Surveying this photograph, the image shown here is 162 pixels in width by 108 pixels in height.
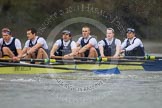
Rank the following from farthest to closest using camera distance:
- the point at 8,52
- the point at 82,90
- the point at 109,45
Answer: the point at 109,45 → the point at 8,52 → the point at 82,90

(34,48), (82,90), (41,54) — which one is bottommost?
(82,90)

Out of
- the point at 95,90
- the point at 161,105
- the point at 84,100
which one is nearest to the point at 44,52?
the point at 95,90

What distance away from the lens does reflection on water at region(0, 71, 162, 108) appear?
664cm

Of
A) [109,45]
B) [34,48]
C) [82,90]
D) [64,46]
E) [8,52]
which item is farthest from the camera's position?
[109,45]

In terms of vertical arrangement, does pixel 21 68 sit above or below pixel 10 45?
below

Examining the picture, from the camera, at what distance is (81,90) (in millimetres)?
7910

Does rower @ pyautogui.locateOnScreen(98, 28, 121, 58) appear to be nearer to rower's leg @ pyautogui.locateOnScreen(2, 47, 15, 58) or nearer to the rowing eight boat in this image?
the rowing eight boat

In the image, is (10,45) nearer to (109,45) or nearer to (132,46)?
(109,45)

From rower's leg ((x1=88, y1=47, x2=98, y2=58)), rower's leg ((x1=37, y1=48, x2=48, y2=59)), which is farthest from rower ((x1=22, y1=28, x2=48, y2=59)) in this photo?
rower's leg ((x1=88, y1=47, x2=98, y2=58))

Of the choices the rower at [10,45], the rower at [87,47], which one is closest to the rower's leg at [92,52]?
the rower at [87,47]

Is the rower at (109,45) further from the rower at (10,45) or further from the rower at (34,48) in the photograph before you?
the rower at (10,45)

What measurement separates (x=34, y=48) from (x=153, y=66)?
274 cm

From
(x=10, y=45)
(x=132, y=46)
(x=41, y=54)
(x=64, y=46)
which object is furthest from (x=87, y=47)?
(x=10, y=45)

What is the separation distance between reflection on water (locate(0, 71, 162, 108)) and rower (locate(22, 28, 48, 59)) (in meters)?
0.83
